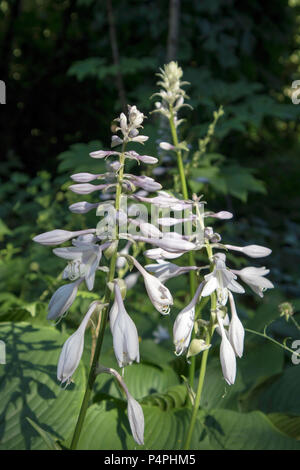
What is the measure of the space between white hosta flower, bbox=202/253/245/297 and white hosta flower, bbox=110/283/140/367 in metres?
0.22

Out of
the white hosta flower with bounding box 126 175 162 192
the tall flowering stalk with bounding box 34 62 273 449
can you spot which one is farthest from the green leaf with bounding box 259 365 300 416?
the white hosta flower with bounding box 126 175 162 192

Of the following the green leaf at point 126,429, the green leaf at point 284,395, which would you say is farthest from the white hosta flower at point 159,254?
the green leaf at point 284,395

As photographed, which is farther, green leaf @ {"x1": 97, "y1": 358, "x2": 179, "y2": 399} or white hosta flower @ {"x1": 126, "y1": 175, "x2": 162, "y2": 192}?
green leaf @ {"x1": 97, "y1": 358, "x2": 179, "y2": 399}

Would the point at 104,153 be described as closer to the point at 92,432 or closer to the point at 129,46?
the point at 92,432

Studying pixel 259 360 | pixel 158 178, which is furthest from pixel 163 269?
pixel 158 178

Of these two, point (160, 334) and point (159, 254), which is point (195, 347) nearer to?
point (159, 254)

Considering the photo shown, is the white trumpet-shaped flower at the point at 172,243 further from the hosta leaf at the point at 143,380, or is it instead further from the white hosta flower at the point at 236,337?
the hosta leaf at the point at 143,380

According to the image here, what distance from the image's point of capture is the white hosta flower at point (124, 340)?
1.10m

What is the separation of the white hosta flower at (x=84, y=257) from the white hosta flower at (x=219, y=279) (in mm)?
298

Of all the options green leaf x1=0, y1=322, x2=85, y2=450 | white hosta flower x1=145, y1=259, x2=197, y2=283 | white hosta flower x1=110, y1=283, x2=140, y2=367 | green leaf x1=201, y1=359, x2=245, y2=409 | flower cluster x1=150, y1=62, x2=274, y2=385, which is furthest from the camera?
green leaf x1=201, y1=359, x2=245, y2=409

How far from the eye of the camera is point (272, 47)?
558cm

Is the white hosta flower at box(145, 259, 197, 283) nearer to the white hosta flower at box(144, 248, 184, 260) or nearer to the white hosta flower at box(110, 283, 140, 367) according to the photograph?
the white hosta flower at box(144, 248, 184, 260)

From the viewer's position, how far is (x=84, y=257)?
115 cm

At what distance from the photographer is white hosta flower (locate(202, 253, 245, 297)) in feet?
3.83
